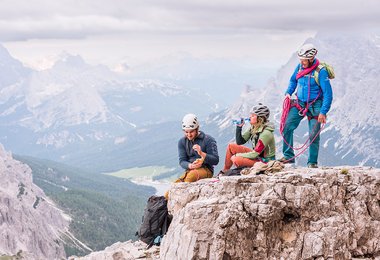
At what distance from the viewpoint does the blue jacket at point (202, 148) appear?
1126 inches

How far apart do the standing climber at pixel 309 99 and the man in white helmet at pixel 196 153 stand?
450 cm

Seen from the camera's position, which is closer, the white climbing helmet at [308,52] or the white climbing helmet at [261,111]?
the white climbing helmet at [261,111]

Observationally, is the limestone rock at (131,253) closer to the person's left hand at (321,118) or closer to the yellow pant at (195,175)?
the yellow pant at (195,175)

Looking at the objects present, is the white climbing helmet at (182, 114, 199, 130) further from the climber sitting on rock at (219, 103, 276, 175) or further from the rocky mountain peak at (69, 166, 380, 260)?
the rocky mountain peak at (69, 166, 380, 260)

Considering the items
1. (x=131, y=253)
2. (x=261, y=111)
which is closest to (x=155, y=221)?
(x=131, y=253)

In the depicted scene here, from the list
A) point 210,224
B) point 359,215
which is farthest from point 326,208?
point 210,224

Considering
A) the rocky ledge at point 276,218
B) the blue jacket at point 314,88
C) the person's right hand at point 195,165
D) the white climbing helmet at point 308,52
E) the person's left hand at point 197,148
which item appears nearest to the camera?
the rocky ledge at point 276,218

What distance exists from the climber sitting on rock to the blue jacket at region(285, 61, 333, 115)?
310cm

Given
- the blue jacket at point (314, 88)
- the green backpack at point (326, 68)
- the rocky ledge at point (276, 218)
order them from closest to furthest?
1. the rocky ledge at point (276, 218)
2. the blue jacket at point (314, 88)
3. the green backpack at point (326, 68)

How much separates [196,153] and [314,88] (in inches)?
282

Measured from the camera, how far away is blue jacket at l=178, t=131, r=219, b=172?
28594mm

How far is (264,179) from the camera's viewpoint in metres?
25.5

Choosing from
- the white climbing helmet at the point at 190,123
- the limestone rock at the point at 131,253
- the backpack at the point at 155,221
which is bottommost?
the limestone rock at the point at 131,253

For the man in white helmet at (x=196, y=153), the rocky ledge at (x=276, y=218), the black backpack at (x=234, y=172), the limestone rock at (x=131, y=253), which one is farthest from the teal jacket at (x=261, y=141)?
the limestone rock at (x=131, y=253)
